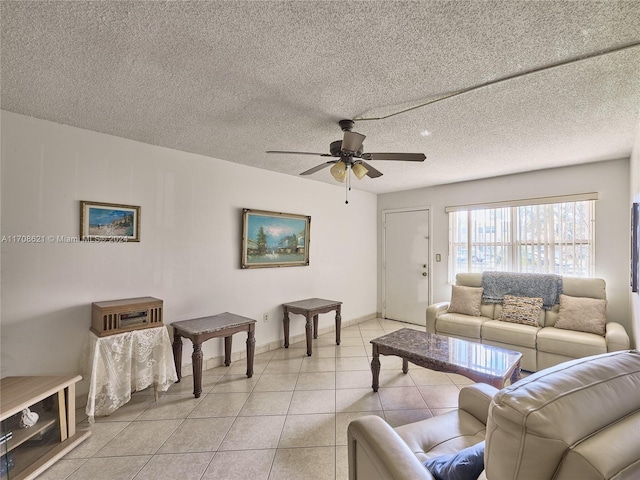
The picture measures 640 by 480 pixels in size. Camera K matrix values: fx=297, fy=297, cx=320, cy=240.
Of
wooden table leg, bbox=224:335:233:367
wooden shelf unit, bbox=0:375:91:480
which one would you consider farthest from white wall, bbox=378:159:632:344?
wooden shelf unit, bbox=0:375:91:480

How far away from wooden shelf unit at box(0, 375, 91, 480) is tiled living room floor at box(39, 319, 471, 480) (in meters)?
0.09

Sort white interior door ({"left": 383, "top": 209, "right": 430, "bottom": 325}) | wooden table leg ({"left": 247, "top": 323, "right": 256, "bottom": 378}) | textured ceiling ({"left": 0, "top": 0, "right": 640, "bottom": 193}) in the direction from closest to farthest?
textured ceiling ({"left": 0, "top": 0, "right": 640, "bottom": 193}) → wooden table leg ({"left": 247, "top": 323, "right": 256, "bottom": 378}) → white interior door ({"left": 383, "top": 209, "right": 430, "bottom": 325})

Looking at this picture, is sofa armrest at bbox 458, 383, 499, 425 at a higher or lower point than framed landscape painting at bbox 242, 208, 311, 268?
lower

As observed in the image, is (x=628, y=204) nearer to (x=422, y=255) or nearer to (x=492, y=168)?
(x=492, y=168)

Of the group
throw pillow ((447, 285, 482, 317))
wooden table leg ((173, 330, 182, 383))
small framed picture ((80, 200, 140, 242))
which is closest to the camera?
small framed picture ((80, 200, 140, 242))

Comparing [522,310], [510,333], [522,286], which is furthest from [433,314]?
[522,286]

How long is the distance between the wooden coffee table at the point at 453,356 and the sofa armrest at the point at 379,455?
1191 mm

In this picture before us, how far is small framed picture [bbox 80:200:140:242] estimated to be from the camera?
101 inches

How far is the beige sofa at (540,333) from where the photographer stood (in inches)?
113

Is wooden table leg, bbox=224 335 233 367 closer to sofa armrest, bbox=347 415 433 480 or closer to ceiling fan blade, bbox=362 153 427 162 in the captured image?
sofa armrest, bbox=347 415 433 480

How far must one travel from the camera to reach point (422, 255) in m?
5.07

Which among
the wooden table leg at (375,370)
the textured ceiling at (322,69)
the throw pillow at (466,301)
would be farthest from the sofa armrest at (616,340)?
the wooden table leg at (375,370)

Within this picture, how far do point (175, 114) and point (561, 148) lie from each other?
364 centimetres

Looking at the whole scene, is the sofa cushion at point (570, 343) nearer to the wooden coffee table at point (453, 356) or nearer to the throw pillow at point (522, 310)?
the throw pillow at point (522, 310)
